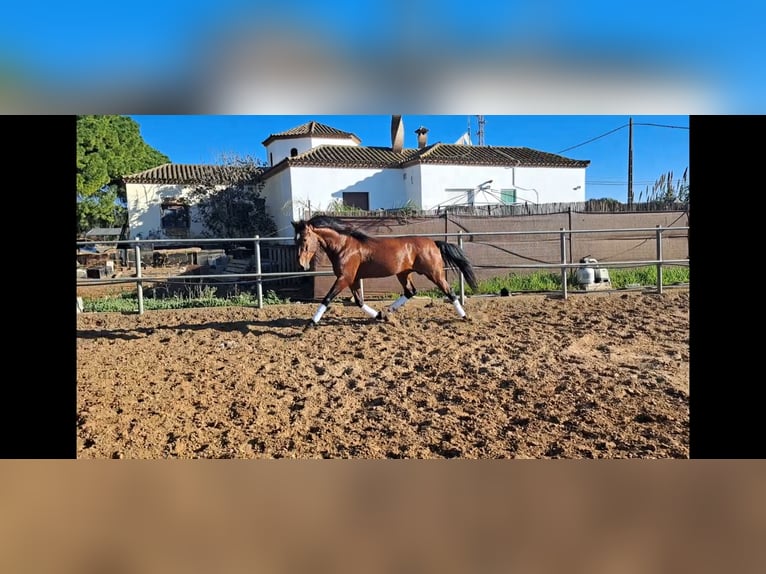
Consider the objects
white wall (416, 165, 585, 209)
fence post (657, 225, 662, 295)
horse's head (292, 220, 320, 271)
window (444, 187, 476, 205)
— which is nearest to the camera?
horse's head (292, 220, 320, 271)

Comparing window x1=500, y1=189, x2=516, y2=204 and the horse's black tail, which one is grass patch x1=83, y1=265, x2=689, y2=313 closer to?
the horse's black tail

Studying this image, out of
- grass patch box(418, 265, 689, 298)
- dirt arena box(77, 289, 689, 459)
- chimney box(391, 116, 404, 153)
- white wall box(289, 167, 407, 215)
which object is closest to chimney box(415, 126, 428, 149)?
chimney box(391, 116, 404, 153)

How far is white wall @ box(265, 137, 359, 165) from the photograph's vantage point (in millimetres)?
16984

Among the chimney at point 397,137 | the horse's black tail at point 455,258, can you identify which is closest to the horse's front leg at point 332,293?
the horse's black tail at point 455,258

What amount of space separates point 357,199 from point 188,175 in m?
6.20

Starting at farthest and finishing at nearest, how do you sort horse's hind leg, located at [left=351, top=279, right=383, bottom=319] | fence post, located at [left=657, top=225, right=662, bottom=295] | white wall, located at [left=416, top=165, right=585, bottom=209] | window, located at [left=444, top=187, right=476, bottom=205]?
window, located at [left=444, top=187, right=476, bottom=205] → white wall, located at [left=416, top=165, right=585, bottom=209] → fence post, located at [left=657, top=225, right=662, bottom=295] → horse's hind leg, located at [left=351, top=279, right=383, bottom=319]

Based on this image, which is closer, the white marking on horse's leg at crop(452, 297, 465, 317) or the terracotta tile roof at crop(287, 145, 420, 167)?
the white marking on horse's leg at crop(452, 297, 465, 317)

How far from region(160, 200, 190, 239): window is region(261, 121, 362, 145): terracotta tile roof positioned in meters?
4.17

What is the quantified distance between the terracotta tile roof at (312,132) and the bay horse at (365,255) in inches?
492

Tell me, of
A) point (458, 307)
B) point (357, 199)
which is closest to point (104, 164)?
point (357, 199)

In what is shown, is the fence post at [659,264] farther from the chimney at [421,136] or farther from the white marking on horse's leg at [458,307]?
the chimney at [421,136]

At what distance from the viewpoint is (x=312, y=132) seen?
16922 millimetres
